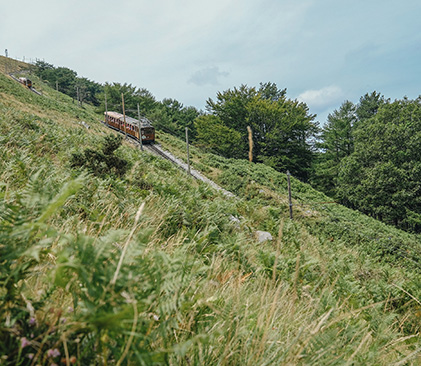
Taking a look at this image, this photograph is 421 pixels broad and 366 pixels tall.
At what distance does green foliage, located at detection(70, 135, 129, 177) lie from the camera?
6.55 meters

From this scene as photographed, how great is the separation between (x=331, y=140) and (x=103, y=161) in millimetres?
42835

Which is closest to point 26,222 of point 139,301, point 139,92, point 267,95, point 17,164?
point 139,301

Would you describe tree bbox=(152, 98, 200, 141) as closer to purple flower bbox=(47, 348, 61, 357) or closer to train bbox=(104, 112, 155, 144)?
train bbox=(104, 112, 155, 144)

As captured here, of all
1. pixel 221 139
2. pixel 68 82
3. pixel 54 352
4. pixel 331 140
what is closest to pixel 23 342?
pixel 54 352

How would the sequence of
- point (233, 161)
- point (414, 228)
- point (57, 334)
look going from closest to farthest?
point (57, 334) < point (414, 228) < point (233, 161)

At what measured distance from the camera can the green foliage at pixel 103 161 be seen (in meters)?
6.55

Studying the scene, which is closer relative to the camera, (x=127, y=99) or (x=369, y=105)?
(x=369, y=105)

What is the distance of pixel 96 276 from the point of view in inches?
32.9

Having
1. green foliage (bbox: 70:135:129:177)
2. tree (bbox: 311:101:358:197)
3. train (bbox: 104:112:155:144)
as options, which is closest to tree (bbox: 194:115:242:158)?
train (bbox: 104:112:155:144)

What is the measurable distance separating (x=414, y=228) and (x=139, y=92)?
2342 inches

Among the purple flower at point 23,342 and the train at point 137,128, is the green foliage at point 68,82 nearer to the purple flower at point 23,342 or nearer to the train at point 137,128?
the train at point 137,128

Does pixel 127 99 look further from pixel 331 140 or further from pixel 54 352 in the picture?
pixel 54 352

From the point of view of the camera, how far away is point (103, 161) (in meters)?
7.06

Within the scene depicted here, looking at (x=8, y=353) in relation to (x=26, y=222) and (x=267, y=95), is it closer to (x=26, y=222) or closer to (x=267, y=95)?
(x=26, y=222)
